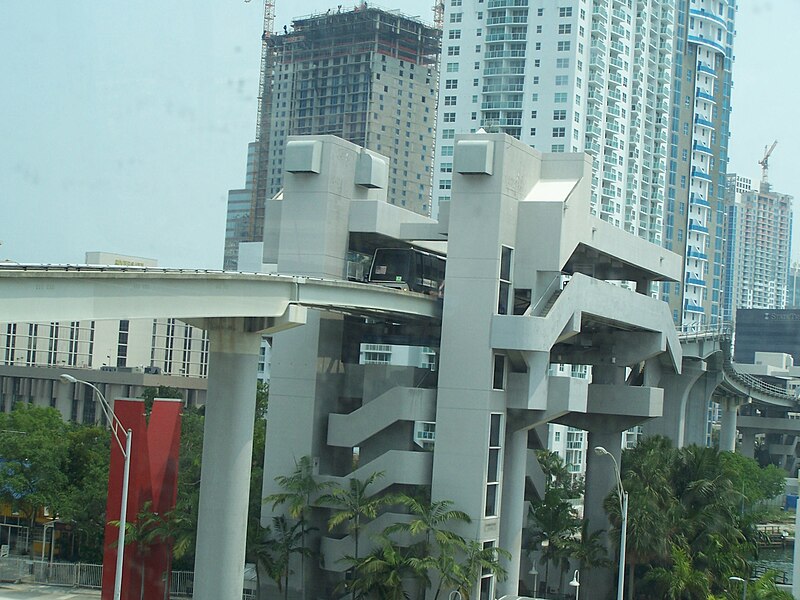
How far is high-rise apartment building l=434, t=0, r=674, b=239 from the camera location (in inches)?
4532

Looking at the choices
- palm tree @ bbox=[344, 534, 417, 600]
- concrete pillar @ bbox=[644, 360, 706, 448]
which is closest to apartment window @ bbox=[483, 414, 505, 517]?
palm tree @ bbox=[344, 534, 417, 600]

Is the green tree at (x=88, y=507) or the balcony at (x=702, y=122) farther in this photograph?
the balcony at (x=702, y=122)

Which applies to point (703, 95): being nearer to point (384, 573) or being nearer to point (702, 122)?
point (702, 122)

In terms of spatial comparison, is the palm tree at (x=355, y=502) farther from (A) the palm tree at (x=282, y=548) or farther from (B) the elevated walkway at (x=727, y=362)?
(B) the elevated walkway at (x=727, y=362)

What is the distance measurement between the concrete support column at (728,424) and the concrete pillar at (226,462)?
287 feet

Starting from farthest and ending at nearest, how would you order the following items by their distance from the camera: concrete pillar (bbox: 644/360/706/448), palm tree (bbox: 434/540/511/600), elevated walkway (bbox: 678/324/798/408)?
elevated walkway (bbox: 678/324/798/408), concrete pillar (bbox: 644/360/706/448), palm tree (bbox: 434/540/511/600)

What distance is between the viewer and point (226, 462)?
4103cm

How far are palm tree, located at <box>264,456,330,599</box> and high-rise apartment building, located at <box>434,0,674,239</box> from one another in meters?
69.8

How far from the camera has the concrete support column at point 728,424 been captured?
120981mm

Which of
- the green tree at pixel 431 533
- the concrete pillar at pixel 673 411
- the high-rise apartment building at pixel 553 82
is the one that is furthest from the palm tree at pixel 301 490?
the high-rise apartment building at pixel 553 82

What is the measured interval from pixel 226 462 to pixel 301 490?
703cm

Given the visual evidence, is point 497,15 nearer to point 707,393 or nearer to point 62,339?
point 707,393

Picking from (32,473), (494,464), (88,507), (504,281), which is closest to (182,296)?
(504,281)

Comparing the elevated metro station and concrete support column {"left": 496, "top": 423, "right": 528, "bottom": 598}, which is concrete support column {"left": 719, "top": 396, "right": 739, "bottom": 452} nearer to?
the elevated metro station
